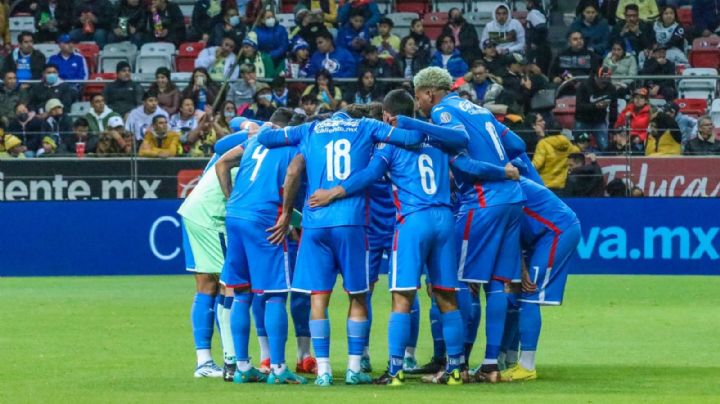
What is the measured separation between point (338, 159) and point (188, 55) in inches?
668

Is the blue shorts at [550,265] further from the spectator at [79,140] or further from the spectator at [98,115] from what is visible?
the spectator at [98,115]

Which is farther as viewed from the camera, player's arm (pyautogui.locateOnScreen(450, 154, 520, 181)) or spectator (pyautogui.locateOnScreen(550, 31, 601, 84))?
spectator (pyautogui.locateOnScreen(550, 31, 601, 84))

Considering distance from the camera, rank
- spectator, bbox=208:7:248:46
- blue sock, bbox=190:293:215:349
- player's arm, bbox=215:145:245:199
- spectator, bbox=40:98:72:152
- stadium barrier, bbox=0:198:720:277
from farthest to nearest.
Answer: spectator, bbox=208:7:248:46, spectator, bbox=40:98:72:152, stadium barrier, bbox=0:198:720:277, blue sock, bbox=190:293:215:349, player's arm, bbox=215:145:245:199

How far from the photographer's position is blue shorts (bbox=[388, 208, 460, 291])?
1028 centimetres

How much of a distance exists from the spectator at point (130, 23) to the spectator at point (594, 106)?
30.4 feet

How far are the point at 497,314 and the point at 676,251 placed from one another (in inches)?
425

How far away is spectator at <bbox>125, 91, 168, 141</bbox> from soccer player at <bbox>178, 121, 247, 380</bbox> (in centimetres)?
1170

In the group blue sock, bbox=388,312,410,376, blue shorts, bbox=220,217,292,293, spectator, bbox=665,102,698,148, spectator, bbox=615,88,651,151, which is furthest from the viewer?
spectator, bbox=665,102,698,148

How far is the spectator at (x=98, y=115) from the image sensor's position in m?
23.0

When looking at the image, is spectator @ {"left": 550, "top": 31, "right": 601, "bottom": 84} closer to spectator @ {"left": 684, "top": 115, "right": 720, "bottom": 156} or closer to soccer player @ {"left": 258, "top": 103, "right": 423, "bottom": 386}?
spectator @ {"left": 684, "top": 115, "right": 720, "bottom": 156}

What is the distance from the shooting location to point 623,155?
69.8 feet

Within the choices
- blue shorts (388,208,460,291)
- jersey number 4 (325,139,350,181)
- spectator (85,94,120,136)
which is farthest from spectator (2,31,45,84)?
blue shorts (388,208,460,291)

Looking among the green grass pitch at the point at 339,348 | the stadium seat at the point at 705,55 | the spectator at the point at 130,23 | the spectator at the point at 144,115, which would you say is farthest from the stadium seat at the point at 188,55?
the stadium seat at the point at 705,55

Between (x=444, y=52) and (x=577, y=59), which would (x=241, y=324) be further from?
(x=444, y=52)
